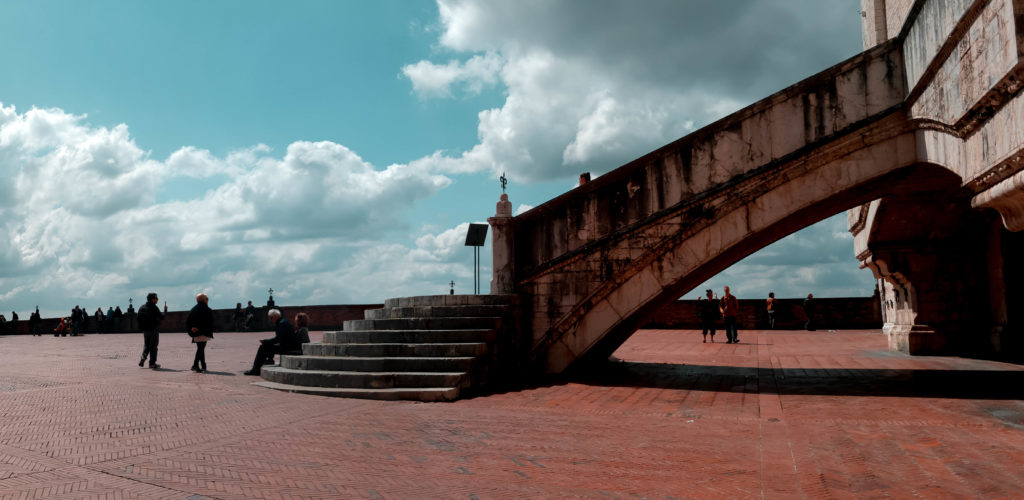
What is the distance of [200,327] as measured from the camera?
1330cm

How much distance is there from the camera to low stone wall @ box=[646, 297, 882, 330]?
27.2 metres

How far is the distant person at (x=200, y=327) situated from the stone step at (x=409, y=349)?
13.3 ft

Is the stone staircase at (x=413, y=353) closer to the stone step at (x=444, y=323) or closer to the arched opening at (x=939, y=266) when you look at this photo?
the stone step at (x=444, y=323)

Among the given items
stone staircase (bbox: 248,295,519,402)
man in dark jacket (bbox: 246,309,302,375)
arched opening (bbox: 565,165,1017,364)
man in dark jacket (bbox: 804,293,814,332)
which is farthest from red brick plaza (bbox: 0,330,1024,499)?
man in dark jacket (bbox: 804,293,814,332)

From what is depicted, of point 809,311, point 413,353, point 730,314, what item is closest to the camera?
point 413,353

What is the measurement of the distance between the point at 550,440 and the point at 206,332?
31.6 ft

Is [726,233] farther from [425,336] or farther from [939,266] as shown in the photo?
[939,266]

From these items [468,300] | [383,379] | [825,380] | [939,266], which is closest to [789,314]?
[939,266]

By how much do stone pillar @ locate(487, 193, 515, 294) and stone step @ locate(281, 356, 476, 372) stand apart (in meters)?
2.14

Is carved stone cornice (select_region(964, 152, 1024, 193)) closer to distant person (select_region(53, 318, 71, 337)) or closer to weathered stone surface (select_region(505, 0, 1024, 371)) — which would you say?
weathered stone surface (select_region(505, 0, 1024, 371))

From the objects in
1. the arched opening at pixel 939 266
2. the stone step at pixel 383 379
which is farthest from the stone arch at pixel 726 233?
the stone step at pixel 383 379

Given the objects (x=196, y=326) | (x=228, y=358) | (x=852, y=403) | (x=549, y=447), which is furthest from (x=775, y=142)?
(x=228, y=358)

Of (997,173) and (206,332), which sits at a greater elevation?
(997,173)

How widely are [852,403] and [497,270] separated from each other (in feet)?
18.8
